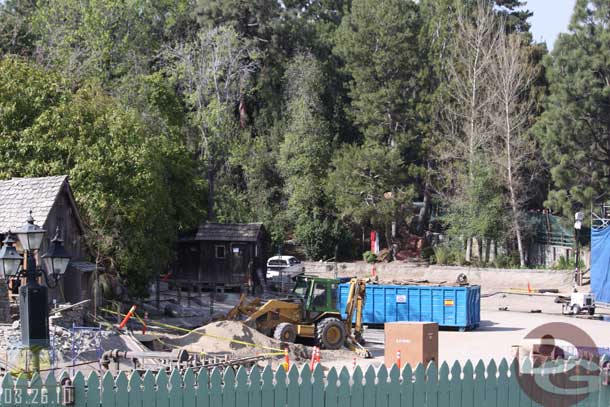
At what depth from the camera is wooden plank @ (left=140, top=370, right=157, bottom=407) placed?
474 inches

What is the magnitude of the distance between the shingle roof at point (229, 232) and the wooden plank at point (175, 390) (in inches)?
1438

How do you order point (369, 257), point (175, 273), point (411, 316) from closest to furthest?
1. point (411, 316)
2. point (175, 273)
3. point (369, 257)

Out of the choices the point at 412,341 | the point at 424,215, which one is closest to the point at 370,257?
the point at 424,215

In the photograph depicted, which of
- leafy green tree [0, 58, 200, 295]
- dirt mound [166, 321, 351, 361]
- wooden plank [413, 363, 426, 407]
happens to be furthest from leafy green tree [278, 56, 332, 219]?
wooden plank [413, 363, 426, 407]

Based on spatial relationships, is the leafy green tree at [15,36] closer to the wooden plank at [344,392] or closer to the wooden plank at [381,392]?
the wooden plank at [344,392]

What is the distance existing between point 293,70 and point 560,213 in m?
19.6

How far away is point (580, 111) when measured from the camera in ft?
171

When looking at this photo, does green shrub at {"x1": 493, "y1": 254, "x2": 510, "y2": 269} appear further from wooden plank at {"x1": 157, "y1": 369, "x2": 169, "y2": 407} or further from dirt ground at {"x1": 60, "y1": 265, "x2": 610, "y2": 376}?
wooden plank at {"x1": 157, "y1": 369, "x2": 169, "y2": 407}

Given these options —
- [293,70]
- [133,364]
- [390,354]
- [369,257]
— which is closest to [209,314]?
[133,364]

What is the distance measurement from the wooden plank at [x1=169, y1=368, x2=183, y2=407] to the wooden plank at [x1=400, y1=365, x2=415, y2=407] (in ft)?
10.3

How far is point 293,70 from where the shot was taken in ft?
205

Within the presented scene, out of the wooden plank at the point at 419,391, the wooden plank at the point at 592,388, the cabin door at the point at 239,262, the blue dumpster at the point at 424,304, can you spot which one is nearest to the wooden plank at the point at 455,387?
the wooden plank at the point at 419,391

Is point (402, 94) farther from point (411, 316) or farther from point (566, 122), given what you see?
point (411, 316)

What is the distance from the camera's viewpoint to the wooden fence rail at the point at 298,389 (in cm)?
1180
